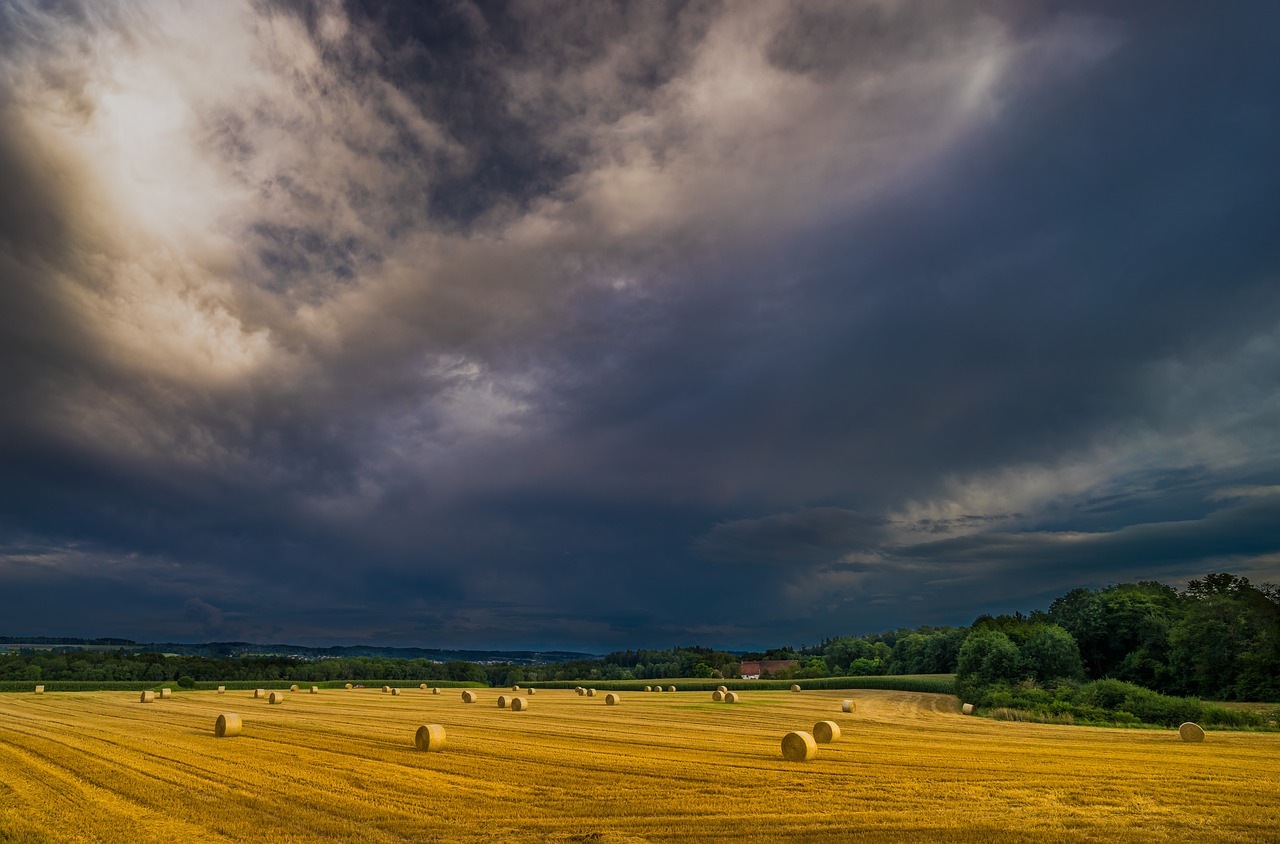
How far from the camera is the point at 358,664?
365 feet

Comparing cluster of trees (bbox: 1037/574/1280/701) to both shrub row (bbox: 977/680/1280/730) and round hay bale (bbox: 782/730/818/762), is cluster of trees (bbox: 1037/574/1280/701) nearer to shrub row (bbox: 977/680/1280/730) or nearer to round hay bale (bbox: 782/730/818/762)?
shrub row (bbox: 977/680/1280/730)

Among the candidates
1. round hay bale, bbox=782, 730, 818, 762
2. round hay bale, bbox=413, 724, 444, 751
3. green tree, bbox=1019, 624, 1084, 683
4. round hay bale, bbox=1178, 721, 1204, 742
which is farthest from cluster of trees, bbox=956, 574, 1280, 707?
round hay bale, bbox=413, 724, 444, 751

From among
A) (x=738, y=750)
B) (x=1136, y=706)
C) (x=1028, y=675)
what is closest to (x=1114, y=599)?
(x=1028, y=675)

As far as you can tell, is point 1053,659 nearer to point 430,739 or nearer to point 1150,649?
point 1150,649

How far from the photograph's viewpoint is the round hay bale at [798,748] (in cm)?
1906

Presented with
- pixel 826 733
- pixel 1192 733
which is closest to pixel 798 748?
pixel 826 733

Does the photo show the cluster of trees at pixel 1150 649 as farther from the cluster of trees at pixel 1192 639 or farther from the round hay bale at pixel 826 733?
the round hay bale at pixel 826 733

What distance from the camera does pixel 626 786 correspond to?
14.9m

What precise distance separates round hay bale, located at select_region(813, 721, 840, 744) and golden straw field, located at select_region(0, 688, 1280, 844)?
747 millimetres

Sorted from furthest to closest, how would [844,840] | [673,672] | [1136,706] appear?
[673,672] < [1136,706] < [844,840]

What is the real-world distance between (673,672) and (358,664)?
4950 centimetres

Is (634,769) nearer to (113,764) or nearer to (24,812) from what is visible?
(24,812)

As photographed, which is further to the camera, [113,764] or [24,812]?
[113,764]

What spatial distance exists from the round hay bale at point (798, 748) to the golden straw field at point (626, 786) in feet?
0.84
